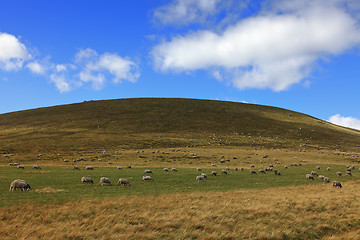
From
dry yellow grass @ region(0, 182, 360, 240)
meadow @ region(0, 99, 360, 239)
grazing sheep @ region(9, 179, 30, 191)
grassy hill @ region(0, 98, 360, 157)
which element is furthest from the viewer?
grassy hill @ region(0, 98, 360, 157)

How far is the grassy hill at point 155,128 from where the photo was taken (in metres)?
77.1

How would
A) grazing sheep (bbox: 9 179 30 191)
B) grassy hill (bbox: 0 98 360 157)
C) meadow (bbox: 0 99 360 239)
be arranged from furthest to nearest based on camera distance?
grassy hill (bbox: 0 98 360 157)
grazing sheep (bbox: 9 179 30 191)
meadow (bbox: 0 99 360 239)

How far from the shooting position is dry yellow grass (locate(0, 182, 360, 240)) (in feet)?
46.7

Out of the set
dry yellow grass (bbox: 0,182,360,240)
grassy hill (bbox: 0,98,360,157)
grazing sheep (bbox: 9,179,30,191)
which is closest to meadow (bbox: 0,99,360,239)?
dry yellow grass (bbox: 0,182,360,240)

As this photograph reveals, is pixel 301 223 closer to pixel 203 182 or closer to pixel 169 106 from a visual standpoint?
pixel 203 182

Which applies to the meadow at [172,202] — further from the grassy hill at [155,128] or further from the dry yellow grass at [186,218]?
the grassy hill at [155,128]

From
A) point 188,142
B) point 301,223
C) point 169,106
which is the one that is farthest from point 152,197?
point 169,106

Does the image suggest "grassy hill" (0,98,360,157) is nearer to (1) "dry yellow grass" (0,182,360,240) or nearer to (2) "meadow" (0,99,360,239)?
(2) "meadow" (0,99,360,239)

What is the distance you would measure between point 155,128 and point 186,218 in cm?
8516

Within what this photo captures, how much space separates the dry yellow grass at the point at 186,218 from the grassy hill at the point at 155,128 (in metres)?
53.8

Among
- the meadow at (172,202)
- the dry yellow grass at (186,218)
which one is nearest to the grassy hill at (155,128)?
the meadow at (172,202)

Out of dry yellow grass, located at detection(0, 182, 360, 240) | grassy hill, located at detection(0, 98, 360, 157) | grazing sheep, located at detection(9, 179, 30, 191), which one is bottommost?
dry yellow grass, located at detection(0, 182, 360, 240)

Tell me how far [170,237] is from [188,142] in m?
66.6

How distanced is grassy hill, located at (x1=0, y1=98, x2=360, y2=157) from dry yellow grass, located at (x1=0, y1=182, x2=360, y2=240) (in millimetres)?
53812
